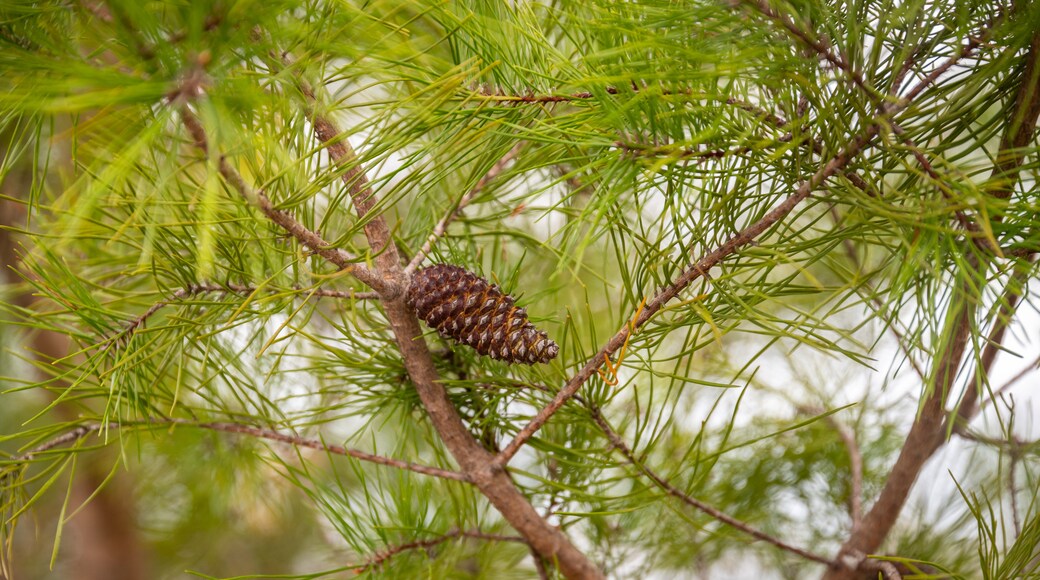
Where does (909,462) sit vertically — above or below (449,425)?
below

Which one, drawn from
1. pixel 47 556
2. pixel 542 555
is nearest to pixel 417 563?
pixel 542 555

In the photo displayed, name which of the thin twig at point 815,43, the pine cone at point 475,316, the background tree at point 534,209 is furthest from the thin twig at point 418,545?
the thin twig at point 815,43

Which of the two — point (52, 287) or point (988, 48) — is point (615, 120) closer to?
point (988, 48)

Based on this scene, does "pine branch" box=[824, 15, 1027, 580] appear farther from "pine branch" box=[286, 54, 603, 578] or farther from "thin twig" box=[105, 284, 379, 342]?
"thin twig" box=[105, 284, 379, 342]

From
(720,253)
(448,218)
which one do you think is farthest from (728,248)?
(448,218)

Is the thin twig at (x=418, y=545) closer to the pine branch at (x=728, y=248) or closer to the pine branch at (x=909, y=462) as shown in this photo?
the pine branch at (x=728, y=248)

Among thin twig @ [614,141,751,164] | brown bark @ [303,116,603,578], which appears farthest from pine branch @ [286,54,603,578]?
thin twig @ [614,141,751,164]

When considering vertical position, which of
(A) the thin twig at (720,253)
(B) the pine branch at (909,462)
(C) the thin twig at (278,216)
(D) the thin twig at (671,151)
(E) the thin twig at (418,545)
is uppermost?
(C) the thin twig at (278,216)

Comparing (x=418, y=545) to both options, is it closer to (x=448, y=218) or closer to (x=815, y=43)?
(x=448, y=218)

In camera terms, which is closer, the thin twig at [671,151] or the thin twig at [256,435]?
the thin twig at [671,151]

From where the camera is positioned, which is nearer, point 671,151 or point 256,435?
point 671,151
